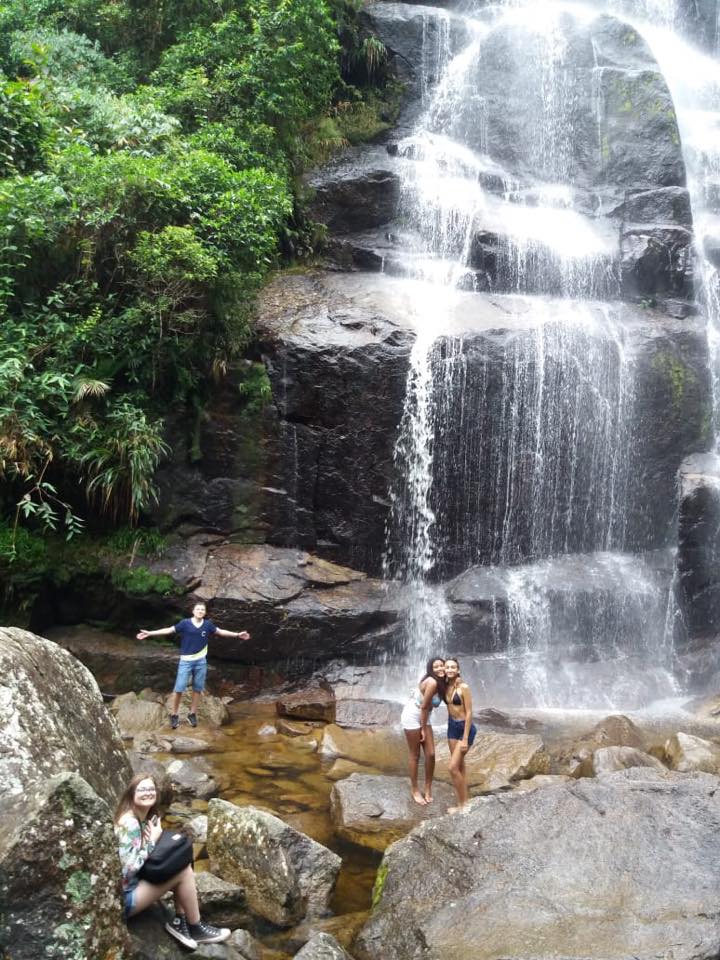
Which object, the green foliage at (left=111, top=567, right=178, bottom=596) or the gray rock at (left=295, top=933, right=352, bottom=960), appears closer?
the gray rock at (left=295, top=933, right=352, bottom=960)

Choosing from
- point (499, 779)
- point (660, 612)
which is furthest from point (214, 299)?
point (660, 612)

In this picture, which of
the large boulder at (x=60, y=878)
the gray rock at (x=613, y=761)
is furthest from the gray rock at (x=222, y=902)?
the gray rock at (x=613, y=761)

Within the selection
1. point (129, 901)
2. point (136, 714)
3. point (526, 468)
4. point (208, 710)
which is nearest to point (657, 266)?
point (526, 468)

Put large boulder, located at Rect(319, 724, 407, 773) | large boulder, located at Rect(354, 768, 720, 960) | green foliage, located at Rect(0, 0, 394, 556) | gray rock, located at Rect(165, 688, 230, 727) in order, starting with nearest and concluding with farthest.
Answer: large boulder, located at Rect(354, 768, 720, 960)
large boulder, located at Rect(319, 724, 407, 773)
gray rock, located at Rect(165, 688, 230, 727)
green foliage, located at Rect(0, 0, 394, 556)

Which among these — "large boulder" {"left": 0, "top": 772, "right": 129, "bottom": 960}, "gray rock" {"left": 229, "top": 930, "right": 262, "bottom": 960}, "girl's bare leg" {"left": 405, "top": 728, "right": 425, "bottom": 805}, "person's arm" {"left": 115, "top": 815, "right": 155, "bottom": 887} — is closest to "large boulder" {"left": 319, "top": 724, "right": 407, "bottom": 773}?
"girl's bare leg" {"left": 405, "top": 728, "right": 425, "bottom": 805}

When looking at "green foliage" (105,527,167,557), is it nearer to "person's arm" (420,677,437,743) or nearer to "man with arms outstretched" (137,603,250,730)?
"man with arms outstretched" (137,603,250,730)

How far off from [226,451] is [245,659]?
3348mm

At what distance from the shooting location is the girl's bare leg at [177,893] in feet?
13.2

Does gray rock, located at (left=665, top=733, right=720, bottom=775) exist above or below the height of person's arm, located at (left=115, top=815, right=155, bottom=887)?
below

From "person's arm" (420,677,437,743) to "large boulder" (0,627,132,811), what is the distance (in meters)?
2.90

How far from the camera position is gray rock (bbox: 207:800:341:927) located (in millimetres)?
5406

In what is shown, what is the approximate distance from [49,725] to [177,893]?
1.26 meters

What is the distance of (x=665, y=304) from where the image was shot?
15.4 m

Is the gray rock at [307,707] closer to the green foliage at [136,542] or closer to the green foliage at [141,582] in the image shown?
the green foliage at [141,582]
